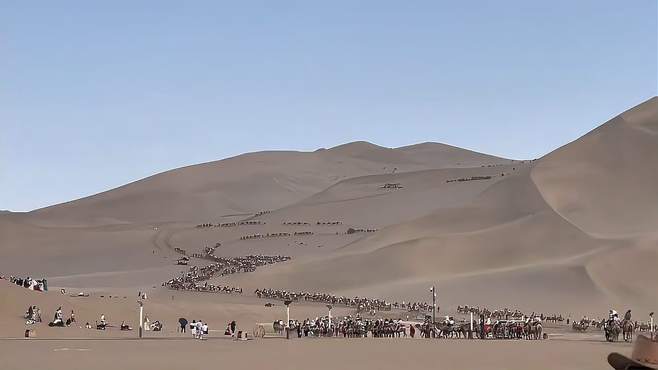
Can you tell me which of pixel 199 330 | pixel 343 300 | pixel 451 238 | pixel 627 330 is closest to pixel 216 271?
pixel 451 238

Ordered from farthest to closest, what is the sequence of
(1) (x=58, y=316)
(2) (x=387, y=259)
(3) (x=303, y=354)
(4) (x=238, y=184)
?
(4) (x=238, y=184) < (2) (x=387, y=259) < (1) (x=58, y=316) < (3) (x=303, y=354)

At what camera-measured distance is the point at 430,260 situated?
61594mm

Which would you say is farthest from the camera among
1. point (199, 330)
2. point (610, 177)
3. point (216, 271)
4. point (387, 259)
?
point (610, 177)

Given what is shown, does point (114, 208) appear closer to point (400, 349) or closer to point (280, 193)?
point (280, 193)

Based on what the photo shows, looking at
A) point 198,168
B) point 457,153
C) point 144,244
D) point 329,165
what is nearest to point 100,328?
point 144,244

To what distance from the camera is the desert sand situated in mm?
28766

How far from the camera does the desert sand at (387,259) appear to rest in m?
28.8

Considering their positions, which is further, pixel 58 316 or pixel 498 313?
pixel 498 313

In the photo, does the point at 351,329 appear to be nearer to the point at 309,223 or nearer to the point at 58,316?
the point at 58,316

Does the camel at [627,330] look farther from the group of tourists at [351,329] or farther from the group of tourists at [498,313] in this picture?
the group of tourists at [498,313]

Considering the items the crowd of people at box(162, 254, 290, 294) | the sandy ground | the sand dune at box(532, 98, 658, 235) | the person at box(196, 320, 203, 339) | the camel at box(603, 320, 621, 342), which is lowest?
the sandy ground

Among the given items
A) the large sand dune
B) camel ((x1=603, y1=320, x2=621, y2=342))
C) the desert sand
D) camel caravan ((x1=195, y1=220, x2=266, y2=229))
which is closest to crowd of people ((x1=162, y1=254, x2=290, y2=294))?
the desert sand

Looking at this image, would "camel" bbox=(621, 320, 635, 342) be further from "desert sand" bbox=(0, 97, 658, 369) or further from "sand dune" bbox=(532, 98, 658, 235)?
"sand dune" bbox=(532, 98, 658, 235)

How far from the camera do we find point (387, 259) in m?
62.5
